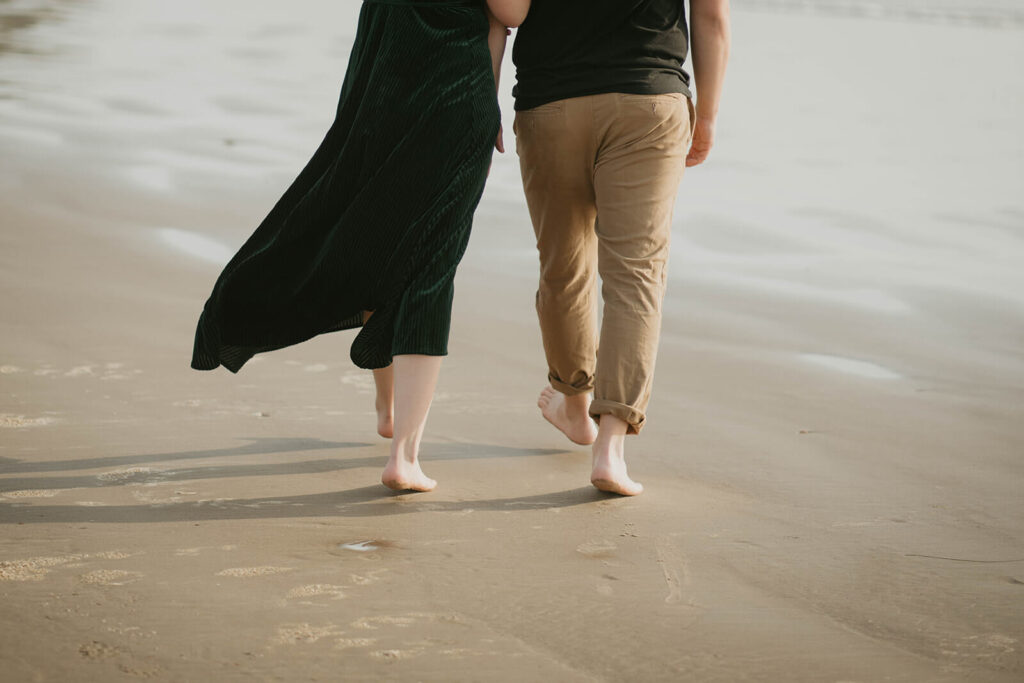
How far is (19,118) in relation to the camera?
858cm

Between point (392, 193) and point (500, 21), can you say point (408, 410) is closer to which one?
point (392, 193)

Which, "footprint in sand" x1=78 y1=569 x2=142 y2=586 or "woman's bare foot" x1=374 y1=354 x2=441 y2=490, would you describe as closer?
"footprint in sand" x1=78 y1=569 x2=142 y2=586

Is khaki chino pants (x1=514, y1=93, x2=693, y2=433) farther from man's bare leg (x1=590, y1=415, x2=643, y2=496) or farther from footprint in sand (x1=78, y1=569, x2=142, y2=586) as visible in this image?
footprint in sand (x1=78, y1=569, x2=142, y2=586)

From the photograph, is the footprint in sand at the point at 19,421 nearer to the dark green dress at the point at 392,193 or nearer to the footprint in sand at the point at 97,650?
the dark green dress at the point at 392,193

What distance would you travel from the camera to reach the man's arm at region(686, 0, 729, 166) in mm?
3279

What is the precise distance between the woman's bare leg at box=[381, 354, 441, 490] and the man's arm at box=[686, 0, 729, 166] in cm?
103

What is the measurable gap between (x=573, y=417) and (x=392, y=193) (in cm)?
98

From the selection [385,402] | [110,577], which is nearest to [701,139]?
[385,402]

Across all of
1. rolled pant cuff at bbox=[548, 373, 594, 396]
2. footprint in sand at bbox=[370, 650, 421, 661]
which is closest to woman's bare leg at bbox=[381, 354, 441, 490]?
rolled pant cuff at bbox=[548, 373, 594, 396]

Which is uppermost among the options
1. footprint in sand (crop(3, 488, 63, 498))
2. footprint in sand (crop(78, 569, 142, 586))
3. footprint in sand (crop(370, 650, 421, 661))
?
footprint in sand (crop(3, 488, 63, 498))

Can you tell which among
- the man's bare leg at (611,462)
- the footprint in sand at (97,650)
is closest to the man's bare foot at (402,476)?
the man's bare leg at (611,462)

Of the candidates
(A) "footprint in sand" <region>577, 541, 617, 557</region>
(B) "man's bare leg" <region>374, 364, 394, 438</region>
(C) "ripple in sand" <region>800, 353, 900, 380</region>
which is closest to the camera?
(A) "footprint in sand" <region>577, 541, 617, 557</region>

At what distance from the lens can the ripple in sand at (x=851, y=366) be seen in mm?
4539

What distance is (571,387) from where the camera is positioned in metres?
3.62
